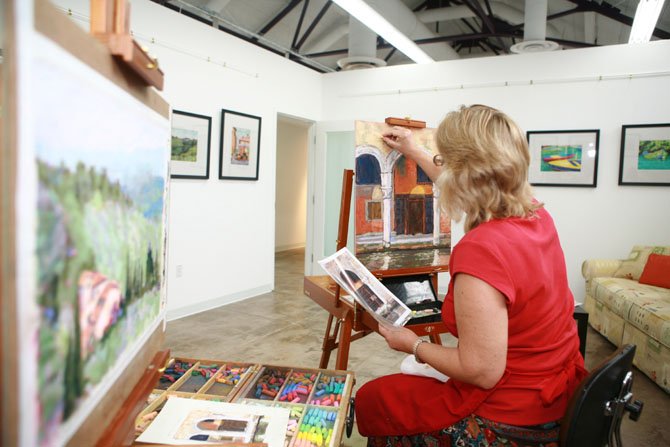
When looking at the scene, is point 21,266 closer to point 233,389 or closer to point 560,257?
point 233,389

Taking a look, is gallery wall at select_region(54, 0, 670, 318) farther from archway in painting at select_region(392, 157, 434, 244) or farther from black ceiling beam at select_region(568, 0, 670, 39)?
archway in painting at select_region(392, 157, 434, 244)

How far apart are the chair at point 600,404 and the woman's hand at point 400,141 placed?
153 cm

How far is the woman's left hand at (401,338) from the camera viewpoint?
1.49 meters

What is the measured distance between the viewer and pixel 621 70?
469 cm

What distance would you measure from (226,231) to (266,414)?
12.3ft

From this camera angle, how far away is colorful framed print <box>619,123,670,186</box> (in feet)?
15.0

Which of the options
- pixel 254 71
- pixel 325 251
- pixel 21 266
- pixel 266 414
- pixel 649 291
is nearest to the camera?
pixel 21 266

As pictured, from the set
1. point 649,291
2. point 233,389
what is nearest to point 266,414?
point 233,389

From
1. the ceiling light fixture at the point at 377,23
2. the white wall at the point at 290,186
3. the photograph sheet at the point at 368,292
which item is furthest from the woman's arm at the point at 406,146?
the white wall at the point at 290,186

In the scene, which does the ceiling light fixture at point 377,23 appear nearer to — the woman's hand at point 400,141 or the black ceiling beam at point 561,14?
the woman's hand at point 400,141

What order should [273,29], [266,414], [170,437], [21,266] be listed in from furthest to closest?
1. [273,29]
2. [266,414]
3. [170,437]
4. [21,266]

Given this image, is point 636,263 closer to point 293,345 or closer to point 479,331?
point 293,345

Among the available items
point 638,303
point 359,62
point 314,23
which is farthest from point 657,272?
point 314,23

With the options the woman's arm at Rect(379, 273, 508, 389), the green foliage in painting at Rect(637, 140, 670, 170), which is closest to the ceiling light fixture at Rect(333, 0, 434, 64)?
the green foliage in painting at Rect(637, 140, 670, 170)
